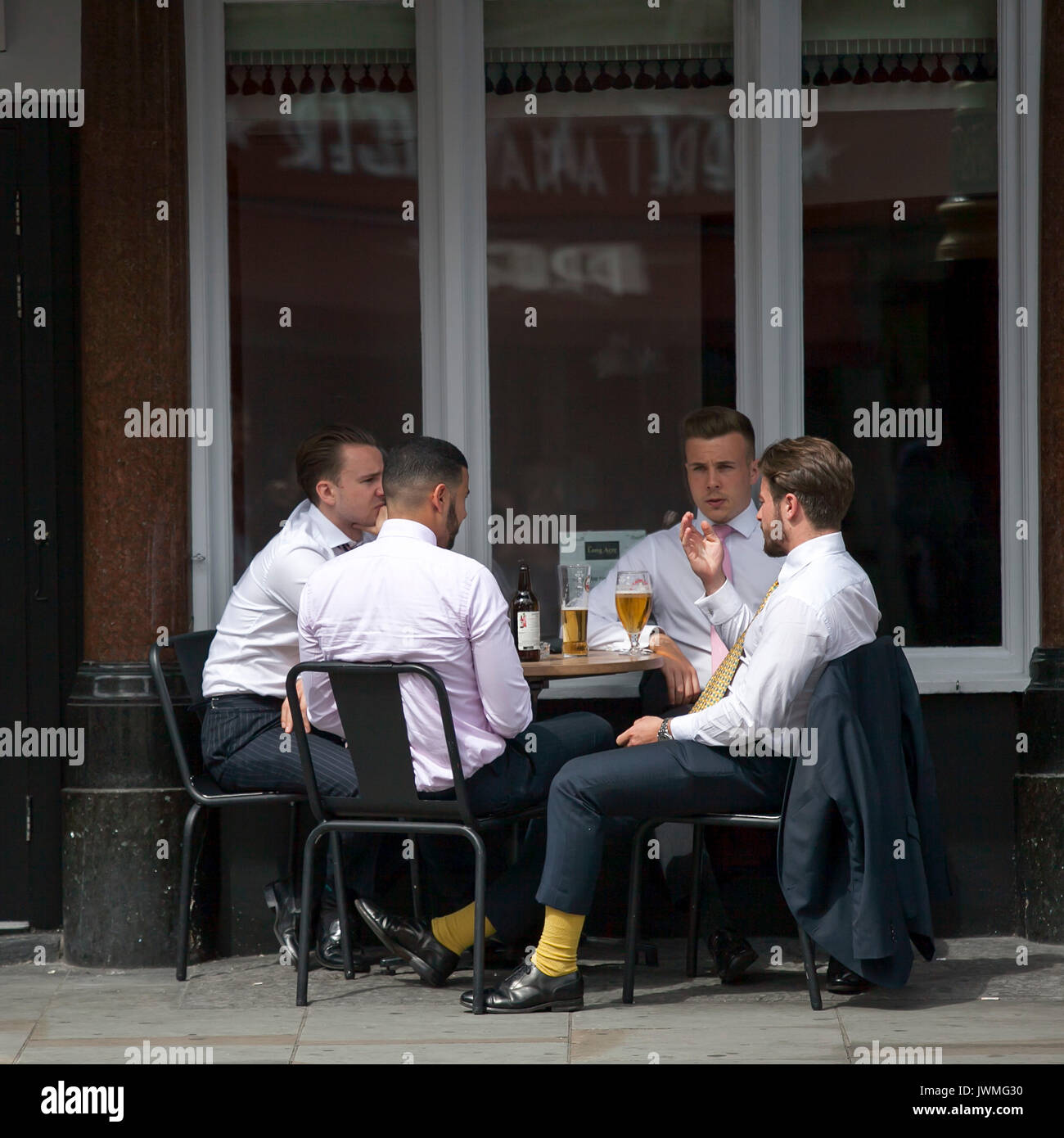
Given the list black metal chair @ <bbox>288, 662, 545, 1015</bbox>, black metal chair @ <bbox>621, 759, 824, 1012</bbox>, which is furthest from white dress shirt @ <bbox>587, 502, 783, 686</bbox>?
black metal chair @ <bbox>288, 662, 545, 1015</bbox>

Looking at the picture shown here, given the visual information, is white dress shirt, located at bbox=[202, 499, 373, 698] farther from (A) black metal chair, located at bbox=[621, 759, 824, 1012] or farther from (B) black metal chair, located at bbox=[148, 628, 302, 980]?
(A) black metal chair, located at bbox=[621, 759, 824, 1012]

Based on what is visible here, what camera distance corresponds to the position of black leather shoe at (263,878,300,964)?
4.88m

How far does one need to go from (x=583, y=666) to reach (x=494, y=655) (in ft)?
1.24

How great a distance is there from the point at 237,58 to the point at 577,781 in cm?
281

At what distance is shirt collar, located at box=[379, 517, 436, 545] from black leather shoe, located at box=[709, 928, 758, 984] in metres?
1.41

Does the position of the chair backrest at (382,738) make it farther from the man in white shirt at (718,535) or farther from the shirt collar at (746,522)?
the shirt collar at (746,522)

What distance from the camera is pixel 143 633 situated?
4992 mm

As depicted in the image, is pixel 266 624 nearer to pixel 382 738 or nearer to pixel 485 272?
pixel 382 738

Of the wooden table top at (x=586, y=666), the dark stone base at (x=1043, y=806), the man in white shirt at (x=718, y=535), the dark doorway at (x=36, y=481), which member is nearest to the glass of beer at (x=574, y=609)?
the wooden table top at (x=586, y=666)

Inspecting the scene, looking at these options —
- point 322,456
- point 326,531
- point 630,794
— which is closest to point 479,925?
point 630,794

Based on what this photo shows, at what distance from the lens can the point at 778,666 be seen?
4016 millimetres

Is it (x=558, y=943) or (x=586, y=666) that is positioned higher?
(x=586, y=666)

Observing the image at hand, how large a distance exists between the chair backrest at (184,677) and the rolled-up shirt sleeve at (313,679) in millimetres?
530

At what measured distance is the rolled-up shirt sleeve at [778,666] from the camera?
13.2 feet
